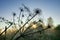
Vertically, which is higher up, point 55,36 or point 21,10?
point 21,10

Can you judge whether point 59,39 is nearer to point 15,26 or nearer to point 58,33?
point 58,33

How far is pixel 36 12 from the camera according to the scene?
271 inches

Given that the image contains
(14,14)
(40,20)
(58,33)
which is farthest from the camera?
(58,33)

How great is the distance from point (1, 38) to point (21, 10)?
78.4 inches

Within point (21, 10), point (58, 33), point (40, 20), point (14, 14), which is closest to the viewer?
point (40, 20)

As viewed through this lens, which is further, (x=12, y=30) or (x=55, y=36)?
(x=55, y=36)

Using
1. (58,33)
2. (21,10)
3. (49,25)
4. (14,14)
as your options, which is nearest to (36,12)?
(49,25)

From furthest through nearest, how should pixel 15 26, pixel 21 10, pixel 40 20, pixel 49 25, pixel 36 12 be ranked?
pixel 15 26
pixel 21 10
pixel 40 20
pixel 36 12
pixel 49 25

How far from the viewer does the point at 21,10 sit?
29.4 ft

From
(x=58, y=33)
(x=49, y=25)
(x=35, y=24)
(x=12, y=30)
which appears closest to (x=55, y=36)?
(x=58, y=33)

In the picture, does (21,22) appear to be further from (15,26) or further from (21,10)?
(21,10)

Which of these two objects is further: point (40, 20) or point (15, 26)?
point (15, 26)

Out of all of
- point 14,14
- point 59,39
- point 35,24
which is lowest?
point 59,39

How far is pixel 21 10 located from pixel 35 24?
1177 millimetres
